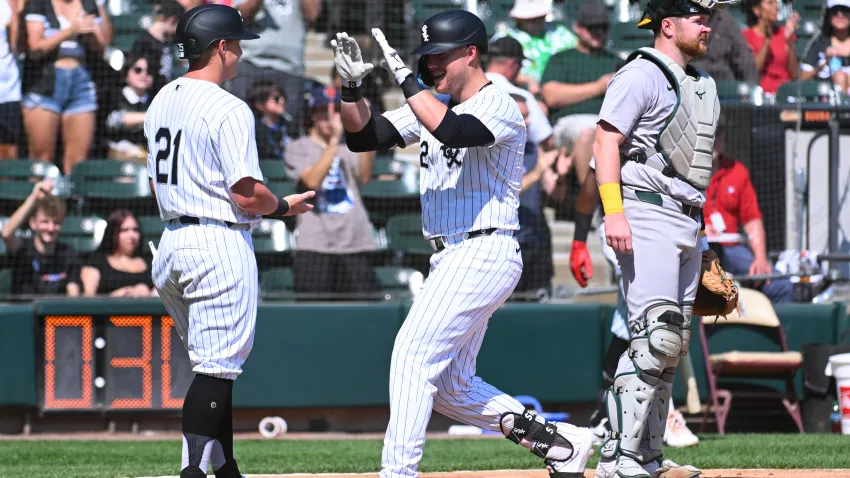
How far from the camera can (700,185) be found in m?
4.50

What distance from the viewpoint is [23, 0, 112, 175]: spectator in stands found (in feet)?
29.2

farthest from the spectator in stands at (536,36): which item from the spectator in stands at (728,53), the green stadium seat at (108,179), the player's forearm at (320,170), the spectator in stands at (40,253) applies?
the spectator in stands at (40,253)

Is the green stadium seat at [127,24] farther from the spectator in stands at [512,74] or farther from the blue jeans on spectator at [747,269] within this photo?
the blue jeans on spectator at [747,269]

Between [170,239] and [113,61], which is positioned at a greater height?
[113,61]

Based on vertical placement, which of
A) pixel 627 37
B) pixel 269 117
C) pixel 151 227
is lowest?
pixel 151 227

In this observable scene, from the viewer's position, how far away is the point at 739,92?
9125 mm

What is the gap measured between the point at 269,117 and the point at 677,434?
12.5 ft

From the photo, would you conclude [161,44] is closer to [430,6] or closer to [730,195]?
[430,6]

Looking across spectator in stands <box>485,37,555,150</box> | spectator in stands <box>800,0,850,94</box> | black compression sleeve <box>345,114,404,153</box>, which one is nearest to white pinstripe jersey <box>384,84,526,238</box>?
black compression sleeve <box>345,114,404,153</box>

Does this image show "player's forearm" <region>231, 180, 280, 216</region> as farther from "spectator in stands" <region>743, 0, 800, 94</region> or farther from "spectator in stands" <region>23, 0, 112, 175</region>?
"spectator in stands" <region>743, 0, 800, 94</region>

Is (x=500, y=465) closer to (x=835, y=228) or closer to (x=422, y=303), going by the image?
(x=422, y=303)

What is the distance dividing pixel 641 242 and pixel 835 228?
473 cm

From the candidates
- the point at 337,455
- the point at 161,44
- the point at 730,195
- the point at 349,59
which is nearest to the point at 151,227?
the point at 161,44

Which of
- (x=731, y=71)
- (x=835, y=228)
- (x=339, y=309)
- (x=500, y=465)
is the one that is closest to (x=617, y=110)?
(x=500, y=465)
